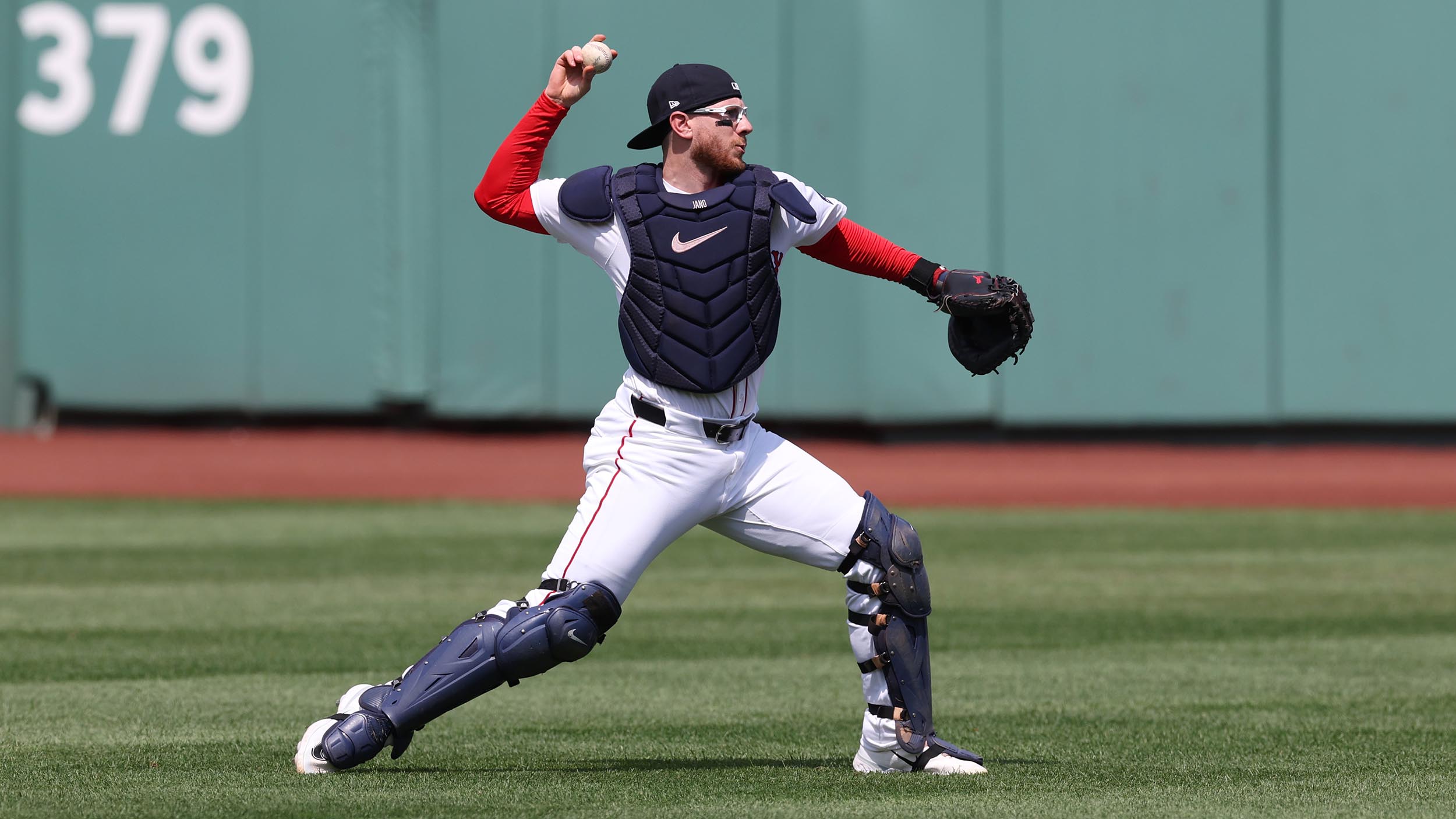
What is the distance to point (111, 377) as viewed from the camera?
70.1 feet

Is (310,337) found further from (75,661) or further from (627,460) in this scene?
(627,460)

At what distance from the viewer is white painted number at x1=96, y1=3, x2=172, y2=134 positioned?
69.1ft

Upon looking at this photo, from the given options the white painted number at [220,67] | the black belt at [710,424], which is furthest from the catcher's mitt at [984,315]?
the white painted number at [220,67]

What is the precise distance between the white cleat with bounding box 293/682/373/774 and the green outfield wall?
13603 mm

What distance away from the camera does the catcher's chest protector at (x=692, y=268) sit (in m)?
5.25

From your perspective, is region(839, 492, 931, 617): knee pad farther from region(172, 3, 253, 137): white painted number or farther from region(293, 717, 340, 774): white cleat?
region(172, 3, 253, 137): white painted number

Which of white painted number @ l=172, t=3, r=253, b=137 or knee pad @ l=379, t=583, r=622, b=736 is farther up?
white painted number @ l=172, t=3, r=253, b=137

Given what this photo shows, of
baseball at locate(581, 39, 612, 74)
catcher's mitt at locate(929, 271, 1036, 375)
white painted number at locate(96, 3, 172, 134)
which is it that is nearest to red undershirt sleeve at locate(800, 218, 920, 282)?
catcher's mitt at locate(929, 271, 1036, 375)

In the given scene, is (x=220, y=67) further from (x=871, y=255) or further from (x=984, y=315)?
(x=984, y=315)

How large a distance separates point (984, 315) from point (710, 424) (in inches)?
35.0

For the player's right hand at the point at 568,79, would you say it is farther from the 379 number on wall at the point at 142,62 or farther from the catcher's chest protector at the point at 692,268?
the 379 number on wall at the point at 142,62

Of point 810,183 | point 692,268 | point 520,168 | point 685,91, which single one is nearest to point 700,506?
point 692,268

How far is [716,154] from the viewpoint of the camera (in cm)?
534

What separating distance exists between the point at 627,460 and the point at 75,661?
12.4ft
